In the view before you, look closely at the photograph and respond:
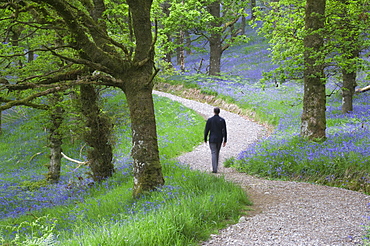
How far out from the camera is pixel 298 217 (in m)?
5.71

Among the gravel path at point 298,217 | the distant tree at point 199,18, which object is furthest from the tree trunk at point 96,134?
the distant tree at point 199,18

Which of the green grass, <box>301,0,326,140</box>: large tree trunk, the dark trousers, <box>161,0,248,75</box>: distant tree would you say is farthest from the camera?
<box>161,0,248,75</box>: distant tree

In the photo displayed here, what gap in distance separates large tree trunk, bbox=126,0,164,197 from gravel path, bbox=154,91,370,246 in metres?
2.42

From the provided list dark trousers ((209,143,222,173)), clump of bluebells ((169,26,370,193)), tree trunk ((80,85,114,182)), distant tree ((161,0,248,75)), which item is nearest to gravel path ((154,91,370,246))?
clump of bluebells ((169,26,370,193))

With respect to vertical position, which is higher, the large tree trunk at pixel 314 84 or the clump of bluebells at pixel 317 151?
the large tree trunk at pixel 314 84

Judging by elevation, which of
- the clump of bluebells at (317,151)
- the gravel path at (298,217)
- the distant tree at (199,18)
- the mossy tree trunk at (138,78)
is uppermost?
the distant tree at (199,18)

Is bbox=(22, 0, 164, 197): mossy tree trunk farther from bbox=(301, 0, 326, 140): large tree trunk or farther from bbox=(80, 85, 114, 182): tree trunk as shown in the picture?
bbox=(301, 0, 326, 140): large tree trunk

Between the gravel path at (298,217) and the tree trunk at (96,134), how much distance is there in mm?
4628

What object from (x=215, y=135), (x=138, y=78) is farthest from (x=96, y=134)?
(x=138, y=78)

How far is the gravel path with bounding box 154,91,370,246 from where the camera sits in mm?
4727

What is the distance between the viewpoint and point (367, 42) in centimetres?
786

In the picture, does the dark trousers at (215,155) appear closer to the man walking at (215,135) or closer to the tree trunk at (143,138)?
→ the man walking at (215,135)

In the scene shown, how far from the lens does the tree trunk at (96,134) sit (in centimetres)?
1040

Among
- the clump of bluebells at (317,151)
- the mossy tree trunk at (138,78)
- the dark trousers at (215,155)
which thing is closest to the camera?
the mossy tree trunk at (138,78)
